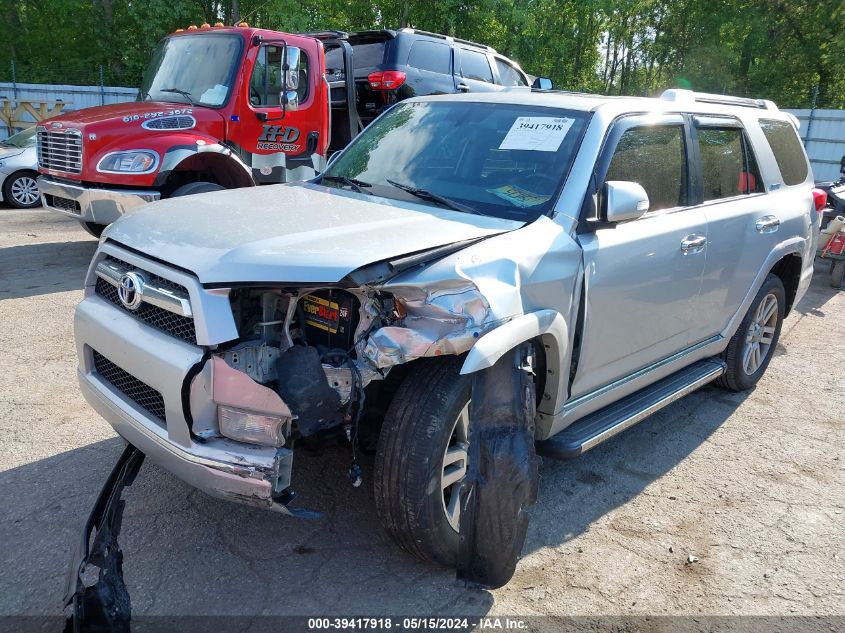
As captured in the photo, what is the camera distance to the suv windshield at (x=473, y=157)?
3375mm

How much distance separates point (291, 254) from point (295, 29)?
22856 millimetres

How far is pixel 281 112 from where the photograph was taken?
8.05 meters

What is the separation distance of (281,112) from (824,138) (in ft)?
47.7

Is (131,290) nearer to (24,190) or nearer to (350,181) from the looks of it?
(350,181)

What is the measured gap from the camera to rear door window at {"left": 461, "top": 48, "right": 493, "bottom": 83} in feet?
38.9

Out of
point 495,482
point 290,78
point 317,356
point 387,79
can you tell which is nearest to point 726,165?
point 495,482

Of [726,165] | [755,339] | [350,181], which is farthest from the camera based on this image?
[755,339]

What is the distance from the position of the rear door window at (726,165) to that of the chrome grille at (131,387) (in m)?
3.24

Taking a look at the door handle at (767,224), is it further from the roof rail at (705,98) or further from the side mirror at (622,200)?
the side mirror at (622,200)

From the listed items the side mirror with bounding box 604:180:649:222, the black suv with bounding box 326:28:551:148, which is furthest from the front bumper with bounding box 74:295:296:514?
the black suv with bounding box 326:28:551:148

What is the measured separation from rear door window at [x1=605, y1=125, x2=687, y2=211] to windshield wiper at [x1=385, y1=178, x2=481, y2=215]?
73 cm

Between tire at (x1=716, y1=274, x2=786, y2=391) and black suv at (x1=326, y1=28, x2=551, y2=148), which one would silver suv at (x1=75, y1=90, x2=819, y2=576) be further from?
black suv at (x1=326, y1=28, x2=551, y2=148)

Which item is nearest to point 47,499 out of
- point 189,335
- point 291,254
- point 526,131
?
point 189,335

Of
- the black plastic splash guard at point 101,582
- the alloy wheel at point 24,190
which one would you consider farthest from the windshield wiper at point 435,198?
the alloy wheel at point 24,190
